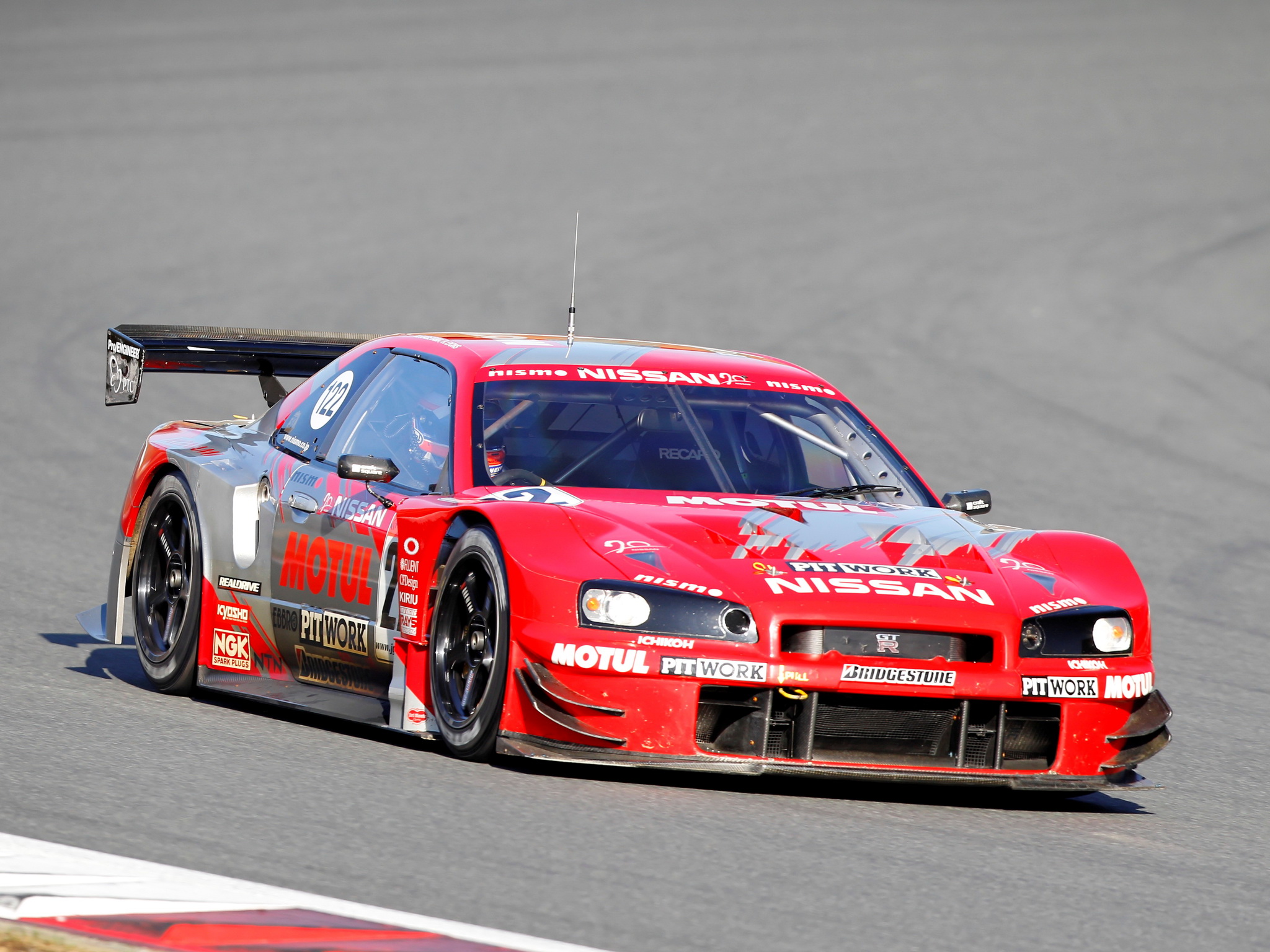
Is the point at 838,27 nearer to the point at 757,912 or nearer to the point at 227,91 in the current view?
the point at 227,91

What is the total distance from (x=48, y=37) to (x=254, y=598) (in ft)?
95.6

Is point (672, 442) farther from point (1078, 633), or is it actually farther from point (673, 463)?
point (1078, 633)

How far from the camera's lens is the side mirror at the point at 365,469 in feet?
22.1

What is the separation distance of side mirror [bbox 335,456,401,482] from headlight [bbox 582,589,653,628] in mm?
1169

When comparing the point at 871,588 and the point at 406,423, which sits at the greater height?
the point at 406,423

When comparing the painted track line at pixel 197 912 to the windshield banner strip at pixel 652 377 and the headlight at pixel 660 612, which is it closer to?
the headlight at pixel 660 612

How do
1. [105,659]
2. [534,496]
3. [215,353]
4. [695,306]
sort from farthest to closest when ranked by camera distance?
[695,306]
[215,353]
[105,659]
[534,496]

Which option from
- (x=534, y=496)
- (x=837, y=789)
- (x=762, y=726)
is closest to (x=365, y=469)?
(x=534, y=496)

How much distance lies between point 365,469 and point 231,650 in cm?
108

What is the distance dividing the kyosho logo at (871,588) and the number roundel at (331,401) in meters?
2.29

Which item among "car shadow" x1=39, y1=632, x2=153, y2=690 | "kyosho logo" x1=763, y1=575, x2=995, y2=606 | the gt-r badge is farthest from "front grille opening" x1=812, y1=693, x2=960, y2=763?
"car shadow" x1=39, y1=632, x2=153, y2=690

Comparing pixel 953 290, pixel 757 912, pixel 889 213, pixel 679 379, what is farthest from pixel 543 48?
pixel 757 912

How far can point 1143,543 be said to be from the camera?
12531 mm

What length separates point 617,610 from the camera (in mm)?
5863
